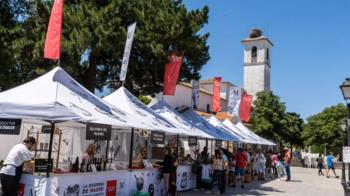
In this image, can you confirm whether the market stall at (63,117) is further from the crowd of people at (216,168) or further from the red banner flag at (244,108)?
the red banner flag at (244,108)

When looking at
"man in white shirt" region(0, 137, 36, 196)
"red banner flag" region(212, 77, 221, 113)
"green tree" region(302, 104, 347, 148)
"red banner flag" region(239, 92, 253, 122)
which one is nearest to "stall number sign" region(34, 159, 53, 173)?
"man in white shirt" region(0, 137, 36, 196)

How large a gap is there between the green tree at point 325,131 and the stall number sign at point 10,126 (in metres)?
48.3

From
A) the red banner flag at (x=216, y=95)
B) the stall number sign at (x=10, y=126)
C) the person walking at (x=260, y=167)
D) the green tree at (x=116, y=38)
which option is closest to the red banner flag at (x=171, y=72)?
the green tree at (x=116, y=38)

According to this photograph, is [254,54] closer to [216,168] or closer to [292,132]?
[292,132]

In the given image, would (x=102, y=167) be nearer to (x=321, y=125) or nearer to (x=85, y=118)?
(x=85, y=118)

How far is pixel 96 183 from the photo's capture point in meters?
10.9

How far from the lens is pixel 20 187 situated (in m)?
9.70

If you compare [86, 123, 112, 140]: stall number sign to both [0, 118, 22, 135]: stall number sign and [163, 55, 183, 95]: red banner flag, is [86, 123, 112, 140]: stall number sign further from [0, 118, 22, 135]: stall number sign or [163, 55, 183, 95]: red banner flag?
[163, 55, 183, 95]: red banner flag

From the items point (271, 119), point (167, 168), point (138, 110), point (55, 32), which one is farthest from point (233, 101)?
point (271, 119)

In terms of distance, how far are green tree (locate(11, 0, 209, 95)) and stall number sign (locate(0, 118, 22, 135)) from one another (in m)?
7.69

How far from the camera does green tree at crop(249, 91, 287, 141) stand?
46219 mm

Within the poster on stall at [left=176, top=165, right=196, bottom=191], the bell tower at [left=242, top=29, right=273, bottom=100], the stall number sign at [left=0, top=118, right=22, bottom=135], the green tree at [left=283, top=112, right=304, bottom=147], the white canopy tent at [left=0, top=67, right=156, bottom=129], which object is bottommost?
the poster on stall at [left=176, top=165, right=196, bottom=191]

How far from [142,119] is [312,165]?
37510mm

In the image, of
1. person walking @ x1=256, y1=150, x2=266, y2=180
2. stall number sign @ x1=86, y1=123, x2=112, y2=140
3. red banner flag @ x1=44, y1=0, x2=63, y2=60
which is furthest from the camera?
person walking @ x1=256, y1=150, x2=266, y2=180
